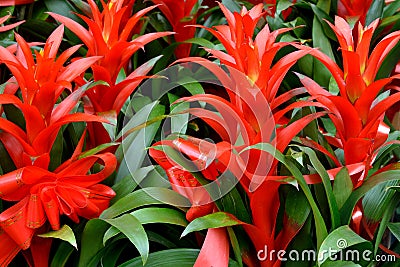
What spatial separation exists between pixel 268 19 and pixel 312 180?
0.92 m

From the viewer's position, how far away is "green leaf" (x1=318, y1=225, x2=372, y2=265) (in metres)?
1.28

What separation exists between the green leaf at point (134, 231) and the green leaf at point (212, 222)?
0.32 ft

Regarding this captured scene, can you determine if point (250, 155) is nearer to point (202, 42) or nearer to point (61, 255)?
point (61, 255)

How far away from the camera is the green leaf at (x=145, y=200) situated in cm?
142

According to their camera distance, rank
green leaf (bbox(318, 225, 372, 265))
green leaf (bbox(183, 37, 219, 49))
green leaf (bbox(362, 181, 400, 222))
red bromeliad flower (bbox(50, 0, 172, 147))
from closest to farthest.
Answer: green leaf (bbox(318, 225, 372, 265)), green leaf (bbox(362, 181, 400, 222)), red bromeliad flower (bbox(50, 0, 172, 147)), green leaf (bbox(183, 37, 219, 49))

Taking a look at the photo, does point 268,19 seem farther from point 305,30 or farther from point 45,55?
point 45,55

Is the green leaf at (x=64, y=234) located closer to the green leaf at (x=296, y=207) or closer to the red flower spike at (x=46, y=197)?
the red flower spike at (x=46, y=197)

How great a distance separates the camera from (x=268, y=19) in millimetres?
2164

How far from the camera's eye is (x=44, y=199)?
137 cm

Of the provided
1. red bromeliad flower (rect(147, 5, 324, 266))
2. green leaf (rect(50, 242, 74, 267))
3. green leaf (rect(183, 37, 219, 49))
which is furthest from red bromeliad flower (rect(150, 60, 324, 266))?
green leaf (rect(183, 37, 219, 49))

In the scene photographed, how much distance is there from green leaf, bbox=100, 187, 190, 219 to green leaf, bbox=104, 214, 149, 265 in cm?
6

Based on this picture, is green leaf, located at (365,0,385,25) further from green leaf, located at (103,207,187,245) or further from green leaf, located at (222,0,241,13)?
green leaf, located at (103,207,187,245)

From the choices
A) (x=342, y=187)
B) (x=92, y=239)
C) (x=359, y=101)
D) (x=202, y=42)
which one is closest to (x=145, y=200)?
(x=92, y=239)

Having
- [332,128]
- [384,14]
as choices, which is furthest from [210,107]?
[384,14]
